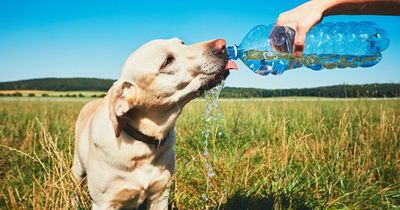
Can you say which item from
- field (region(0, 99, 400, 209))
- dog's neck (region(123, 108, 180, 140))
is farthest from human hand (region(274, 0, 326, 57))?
field (region(0, 99, 400, 209))

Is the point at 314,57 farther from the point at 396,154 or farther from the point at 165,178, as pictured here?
the point at 165,178

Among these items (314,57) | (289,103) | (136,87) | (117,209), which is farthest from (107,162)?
(289,103)

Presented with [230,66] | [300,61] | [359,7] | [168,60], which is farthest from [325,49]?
[168,60]

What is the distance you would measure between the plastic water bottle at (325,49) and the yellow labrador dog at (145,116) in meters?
0.45

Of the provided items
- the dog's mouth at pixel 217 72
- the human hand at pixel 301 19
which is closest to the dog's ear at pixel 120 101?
the dog's mouth at pixel 217 72

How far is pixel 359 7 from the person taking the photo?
2322 millimetres

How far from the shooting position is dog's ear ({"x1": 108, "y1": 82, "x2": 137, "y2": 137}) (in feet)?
9.23

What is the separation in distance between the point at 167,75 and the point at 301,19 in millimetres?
1358

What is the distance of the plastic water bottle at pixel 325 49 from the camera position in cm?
340

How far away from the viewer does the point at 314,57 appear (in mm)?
3615

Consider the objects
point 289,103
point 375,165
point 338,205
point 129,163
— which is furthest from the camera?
point 289,103

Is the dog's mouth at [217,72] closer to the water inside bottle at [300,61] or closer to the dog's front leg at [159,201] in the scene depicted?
the water inside bottle at [300,61]

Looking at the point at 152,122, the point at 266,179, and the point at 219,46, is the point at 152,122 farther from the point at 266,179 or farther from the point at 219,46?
the point at 266,179

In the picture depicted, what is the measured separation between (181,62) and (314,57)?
1474mm
